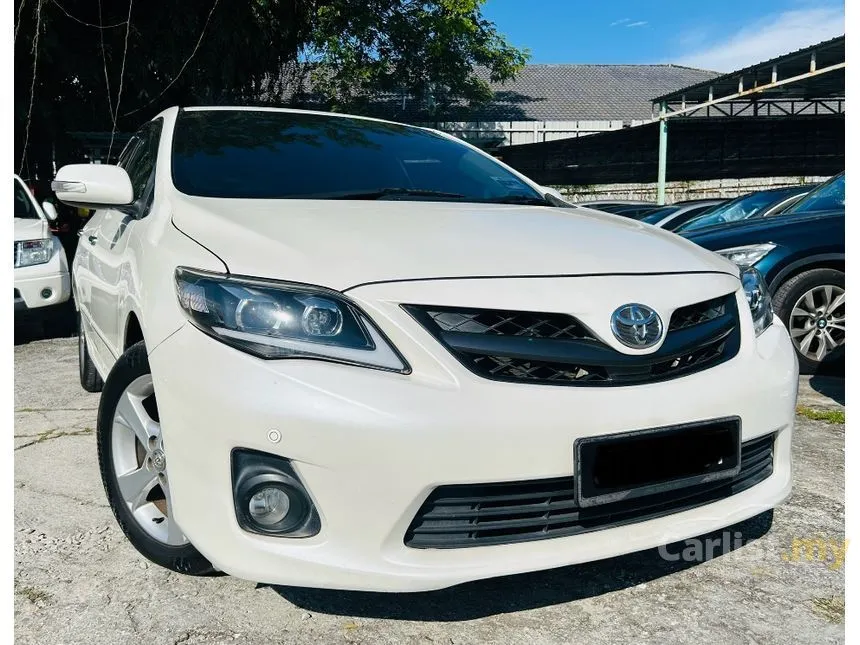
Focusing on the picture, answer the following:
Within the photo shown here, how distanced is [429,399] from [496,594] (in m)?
0.76

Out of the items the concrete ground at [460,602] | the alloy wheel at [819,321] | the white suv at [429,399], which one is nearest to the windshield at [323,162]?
the white suv at [429,399]

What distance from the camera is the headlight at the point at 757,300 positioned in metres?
2.27

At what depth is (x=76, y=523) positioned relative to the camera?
8.41 feet

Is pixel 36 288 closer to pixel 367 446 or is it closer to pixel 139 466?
pixel 139 466

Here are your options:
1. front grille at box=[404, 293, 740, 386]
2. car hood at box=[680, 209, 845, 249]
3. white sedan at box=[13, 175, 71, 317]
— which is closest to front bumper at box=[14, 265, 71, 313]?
white sedan at box=[13, 175, 71, 317]

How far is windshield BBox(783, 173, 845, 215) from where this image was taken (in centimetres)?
526

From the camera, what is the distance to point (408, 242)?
77.4 inches

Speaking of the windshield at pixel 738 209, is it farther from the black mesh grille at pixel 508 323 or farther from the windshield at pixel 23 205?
the black mesh grille at pixel 508 323

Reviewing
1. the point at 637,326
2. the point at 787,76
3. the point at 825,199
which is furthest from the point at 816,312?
the point at 787,76

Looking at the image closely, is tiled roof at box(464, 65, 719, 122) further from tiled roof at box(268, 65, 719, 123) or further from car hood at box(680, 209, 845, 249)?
car hood at box(680, 209, 845, 249)

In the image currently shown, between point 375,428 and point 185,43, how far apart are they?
33.5 ft

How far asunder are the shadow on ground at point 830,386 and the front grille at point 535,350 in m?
2.92

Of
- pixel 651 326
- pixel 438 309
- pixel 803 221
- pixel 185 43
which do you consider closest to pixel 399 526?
pixel 438 309

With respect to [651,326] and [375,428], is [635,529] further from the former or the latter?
[375,428]
